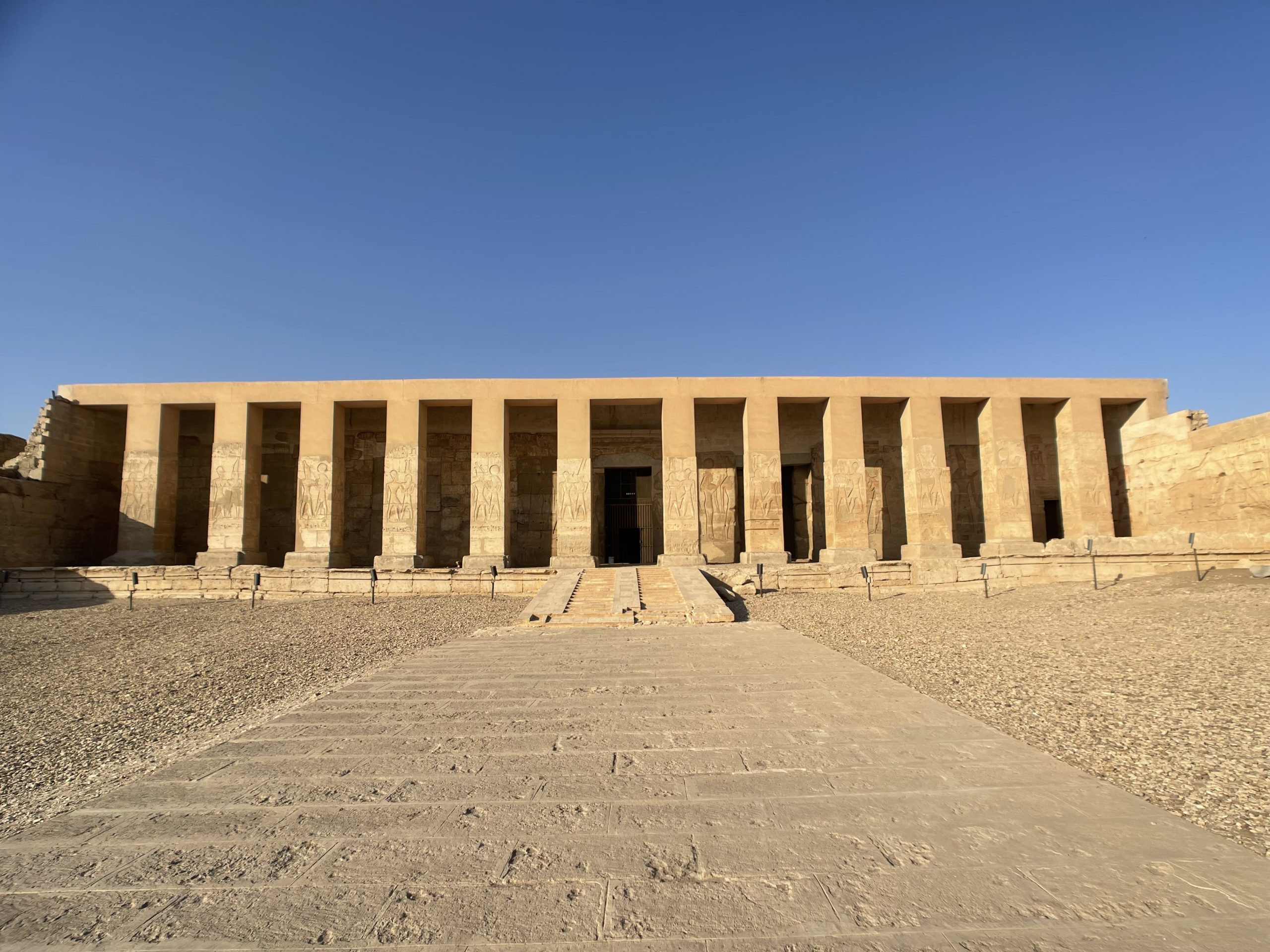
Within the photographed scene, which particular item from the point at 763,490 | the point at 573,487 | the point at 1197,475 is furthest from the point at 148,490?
the point at 1197,475

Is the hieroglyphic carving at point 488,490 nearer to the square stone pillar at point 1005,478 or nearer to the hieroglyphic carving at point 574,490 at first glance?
the hieroglyphic carving at point 574,490

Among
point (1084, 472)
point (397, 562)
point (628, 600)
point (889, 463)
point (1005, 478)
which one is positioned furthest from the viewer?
point (889, 463)

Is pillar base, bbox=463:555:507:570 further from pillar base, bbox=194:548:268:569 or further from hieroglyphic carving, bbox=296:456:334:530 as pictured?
pillar base, bbox=194:548:268:569

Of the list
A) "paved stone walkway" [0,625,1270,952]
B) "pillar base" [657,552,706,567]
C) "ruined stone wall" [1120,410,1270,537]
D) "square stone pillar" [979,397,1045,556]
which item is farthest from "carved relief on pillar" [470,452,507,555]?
"ruined stone wall" [1120,410,1270,537]

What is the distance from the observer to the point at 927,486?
50.3 feet

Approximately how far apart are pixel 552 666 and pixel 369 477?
13.7 metres

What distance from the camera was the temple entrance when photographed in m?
17.8

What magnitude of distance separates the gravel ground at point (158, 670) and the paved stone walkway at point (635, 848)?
33.3 inches

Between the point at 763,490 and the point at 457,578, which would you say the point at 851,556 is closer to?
the point at 763,490

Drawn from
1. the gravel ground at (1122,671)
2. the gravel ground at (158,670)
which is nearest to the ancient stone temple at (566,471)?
the gravel ground at (158,670)

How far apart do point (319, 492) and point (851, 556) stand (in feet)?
42.9

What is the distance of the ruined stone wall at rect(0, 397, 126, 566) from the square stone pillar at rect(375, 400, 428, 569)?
7669mm

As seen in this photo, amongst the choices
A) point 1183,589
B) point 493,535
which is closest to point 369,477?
point 493,535

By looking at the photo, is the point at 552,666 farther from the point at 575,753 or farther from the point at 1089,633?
the point at 1089,633
